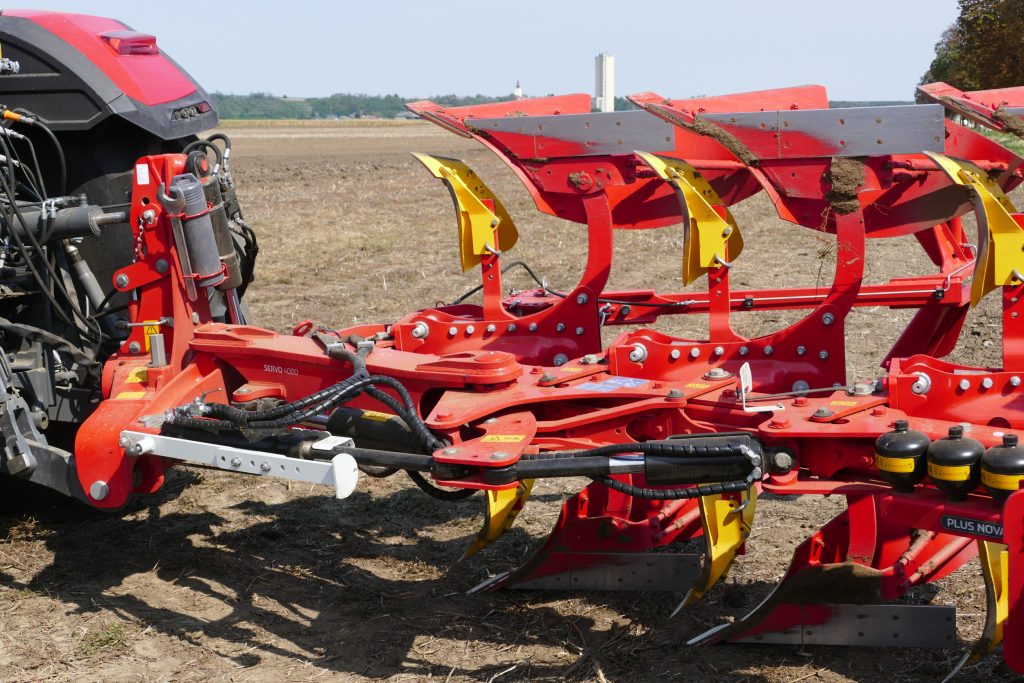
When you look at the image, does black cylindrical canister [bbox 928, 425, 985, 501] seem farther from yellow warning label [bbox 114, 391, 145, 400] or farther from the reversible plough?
yellow warning label [bbox 114, 391, 145, 400]

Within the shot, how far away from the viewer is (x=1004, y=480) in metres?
2.59

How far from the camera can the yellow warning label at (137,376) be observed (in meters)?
3.60

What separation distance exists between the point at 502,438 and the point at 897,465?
1028mm

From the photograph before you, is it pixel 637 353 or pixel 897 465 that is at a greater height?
pixel 637 353

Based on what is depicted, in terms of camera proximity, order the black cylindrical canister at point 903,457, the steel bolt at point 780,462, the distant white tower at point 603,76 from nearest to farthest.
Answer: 1. the black cylindrical canister at point 903,457
2. the steel bolt at point 780,462
3. the distant white tower at point 603,76

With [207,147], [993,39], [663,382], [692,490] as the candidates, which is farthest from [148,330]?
[993,39]

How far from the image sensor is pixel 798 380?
3492mm

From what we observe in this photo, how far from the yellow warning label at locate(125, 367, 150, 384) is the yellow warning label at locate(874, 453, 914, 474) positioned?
226 cm

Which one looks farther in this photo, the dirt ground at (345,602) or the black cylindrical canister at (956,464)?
the dirt ground at (345,602)

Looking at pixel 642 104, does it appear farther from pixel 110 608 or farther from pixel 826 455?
pixel 110 608

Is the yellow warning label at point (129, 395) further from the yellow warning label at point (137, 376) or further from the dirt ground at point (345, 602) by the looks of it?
the dirt ground at point (345, 602)

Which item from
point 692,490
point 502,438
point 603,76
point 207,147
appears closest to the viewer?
point 692,490

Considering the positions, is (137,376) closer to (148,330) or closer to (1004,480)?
(148,330)

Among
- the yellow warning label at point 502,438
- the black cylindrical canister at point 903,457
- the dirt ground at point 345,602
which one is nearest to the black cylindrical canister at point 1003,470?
the black cylindrical canister at point 903,457
